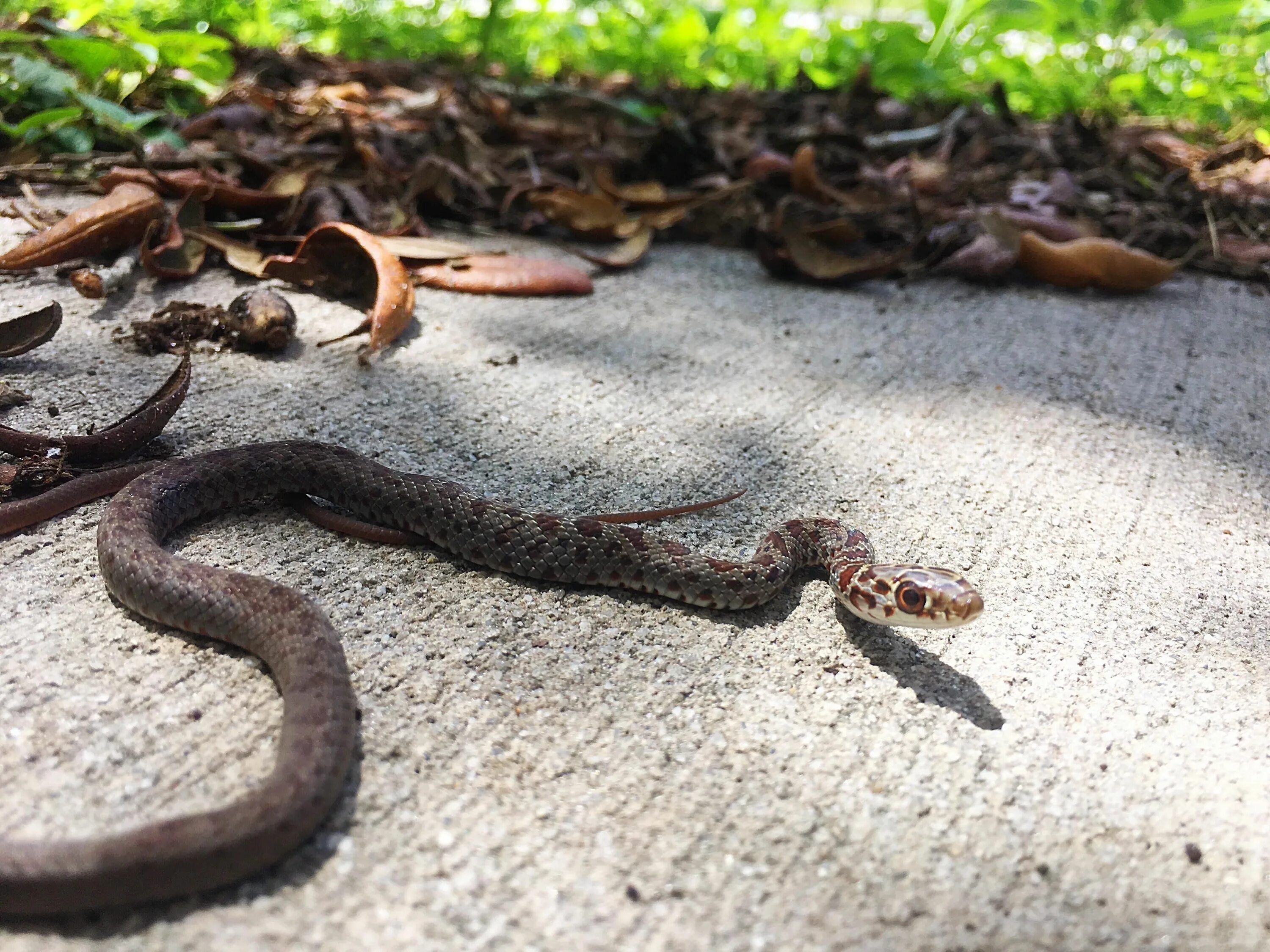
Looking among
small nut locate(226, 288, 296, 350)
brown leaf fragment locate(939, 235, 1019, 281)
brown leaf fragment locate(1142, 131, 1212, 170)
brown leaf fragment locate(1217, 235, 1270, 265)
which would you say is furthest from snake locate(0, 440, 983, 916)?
brown leaf fragment locate(1142, 131, 1212, 170)

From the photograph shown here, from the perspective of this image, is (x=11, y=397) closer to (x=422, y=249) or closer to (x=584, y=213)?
(x=422, y=249)

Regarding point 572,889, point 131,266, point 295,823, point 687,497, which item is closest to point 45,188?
point 131,266

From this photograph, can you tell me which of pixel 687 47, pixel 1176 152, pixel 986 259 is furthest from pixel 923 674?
pixel 687 47

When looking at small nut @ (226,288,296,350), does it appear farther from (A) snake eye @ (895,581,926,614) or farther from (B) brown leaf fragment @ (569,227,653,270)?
(A) snake eye @ (895,581,926,614)

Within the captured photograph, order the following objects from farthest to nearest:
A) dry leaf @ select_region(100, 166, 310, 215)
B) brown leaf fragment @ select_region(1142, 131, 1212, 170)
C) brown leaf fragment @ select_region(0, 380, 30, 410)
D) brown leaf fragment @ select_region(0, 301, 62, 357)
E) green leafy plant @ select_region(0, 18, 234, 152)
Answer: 1. brown leaf fragment @ select_region(1142, 131, 1212, 170)
2. green leafy plant @ select_region(0, 18, 234, 152)
3. dry leaf @ select_region(100, 166, 310, 215)
4. brown leaf fragment @ select_region(0, 301, 62, 357)
5. brown leaf fragment @ select_region(0, 380, 30, 410)

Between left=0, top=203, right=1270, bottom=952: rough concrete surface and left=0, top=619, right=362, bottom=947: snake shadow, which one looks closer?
left=0, top=619, right=362, bottom=947: snake shadow

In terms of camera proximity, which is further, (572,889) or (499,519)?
(499,519)

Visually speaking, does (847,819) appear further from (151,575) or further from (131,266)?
(131,266)
